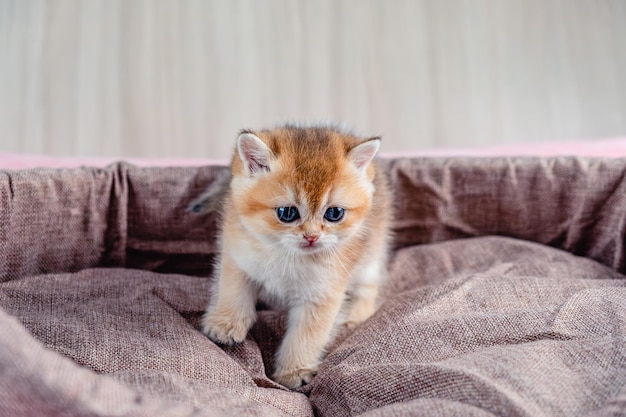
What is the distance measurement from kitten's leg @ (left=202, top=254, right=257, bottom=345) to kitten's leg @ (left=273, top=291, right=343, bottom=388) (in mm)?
108

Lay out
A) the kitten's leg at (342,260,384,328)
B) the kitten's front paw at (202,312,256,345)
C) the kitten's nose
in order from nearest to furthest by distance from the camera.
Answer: the kitten's nose, the kitten's front paw at (202,312,256,345), the kitten's leg at (342,260,384,328)

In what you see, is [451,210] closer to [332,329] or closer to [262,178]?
[332,329]

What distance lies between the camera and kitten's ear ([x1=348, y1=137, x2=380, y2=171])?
127 centimetres

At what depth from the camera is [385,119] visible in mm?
2645

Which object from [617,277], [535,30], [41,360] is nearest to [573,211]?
[617,277]

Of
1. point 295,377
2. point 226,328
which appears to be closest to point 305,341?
point 295,377

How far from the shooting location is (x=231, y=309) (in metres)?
1.34

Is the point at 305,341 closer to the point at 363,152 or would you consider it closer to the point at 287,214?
the point at 287,214

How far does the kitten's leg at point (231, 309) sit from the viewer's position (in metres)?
1.31

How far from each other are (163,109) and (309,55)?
72cm

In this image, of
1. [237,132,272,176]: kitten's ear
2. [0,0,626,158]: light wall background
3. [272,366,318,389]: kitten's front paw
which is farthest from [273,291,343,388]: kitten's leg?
[0,0,626,158]: light wall background

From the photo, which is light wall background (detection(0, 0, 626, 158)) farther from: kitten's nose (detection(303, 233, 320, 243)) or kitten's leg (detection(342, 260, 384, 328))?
kitten's nose (detection(303, 233, 320, 243))

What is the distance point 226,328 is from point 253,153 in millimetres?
414

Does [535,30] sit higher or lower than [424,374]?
higher
